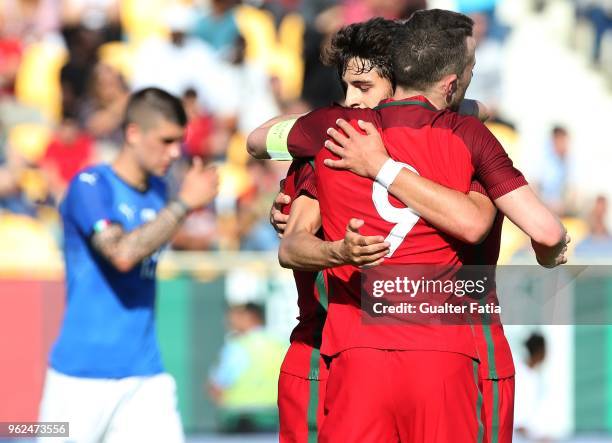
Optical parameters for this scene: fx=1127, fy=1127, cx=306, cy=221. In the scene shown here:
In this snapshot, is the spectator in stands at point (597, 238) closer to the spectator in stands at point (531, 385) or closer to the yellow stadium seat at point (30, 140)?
the spectator in stands at point (531, 385)

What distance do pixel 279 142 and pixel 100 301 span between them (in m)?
2.25

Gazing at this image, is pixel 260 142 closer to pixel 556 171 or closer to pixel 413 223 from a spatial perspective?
pixel 413 223

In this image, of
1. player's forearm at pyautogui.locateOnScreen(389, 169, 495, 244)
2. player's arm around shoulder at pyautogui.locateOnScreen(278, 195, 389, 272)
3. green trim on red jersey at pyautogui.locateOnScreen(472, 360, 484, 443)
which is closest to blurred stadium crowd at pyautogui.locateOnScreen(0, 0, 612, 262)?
player's arm around shoulder at pyautogui.locateOnScreen(278, 195, 389, 272)

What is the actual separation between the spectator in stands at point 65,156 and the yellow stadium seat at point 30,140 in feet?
0.53

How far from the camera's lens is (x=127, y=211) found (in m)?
6.19

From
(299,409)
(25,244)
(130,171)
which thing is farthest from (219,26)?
(299,409)

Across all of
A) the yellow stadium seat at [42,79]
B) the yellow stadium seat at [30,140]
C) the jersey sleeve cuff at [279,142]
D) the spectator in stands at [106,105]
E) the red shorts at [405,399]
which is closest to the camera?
the red shorts at [405,399]

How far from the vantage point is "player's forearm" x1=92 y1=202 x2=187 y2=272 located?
584 cm

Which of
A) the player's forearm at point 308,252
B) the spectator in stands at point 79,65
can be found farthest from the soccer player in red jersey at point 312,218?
the spectator in stands at point 79,65

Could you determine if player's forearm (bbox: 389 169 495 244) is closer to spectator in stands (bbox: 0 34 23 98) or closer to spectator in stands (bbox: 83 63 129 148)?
spectator in stands (bbox: 83 63 129 148)

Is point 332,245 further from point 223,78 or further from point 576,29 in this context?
point 576,29

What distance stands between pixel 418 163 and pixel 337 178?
0.28 meters

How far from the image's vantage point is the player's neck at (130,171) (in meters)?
6.29

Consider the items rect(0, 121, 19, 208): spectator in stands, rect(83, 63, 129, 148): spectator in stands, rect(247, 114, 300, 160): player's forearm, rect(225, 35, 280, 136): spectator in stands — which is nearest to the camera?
rect(247, 114, 300, 160): player's forearm
